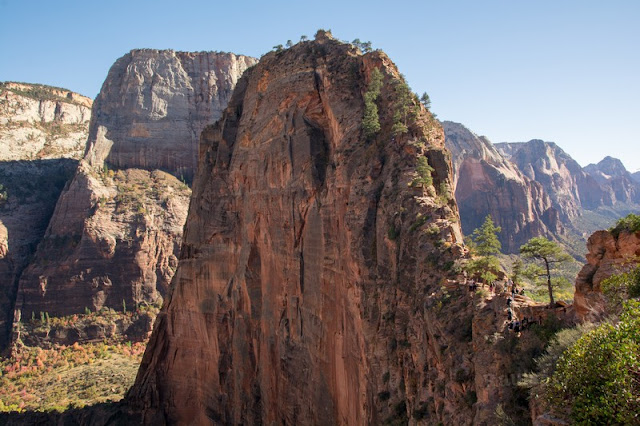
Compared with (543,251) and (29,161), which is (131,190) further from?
(543,251)

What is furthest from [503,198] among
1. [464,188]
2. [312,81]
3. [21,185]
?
[21,185]

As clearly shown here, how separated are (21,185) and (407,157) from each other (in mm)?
110374

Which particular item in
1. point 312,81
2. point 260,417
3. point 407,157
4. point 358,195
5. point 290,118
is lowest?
point 260,417

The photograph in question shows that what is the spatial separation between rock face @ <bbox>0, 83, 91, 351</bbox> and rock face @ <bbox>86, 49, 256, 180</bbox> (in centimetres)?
1539

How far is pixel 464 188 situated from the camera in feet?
488

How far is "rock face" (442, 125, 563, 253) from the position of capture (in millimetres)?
135250

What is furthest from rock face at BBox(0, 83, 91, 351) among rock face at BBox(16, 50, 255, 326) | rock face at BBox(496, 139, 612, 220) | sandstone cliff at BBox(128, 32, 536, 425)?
rock face at BBox(496, 139, 612, 220)

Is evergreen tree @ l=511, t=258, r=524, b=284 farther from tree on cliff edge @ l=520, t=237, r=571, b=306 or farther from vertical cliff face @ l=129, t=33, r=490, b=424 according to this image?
vertical cliff face @ l=129, t=33, r=490, b=424

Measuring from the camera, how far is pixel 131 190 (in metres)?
111

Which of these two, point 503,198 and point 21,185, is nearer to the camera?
point 21,185

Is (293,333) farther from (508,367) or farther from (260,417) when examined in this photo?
(508,367)

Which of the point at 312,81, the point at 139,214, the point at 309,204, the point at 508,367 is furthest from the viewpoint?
the point at 139,214

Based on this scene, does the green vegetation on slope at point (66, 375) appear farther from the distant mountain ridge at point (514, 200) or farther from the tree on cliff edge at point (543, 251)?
the distant mountain ridge at point (514, 200)

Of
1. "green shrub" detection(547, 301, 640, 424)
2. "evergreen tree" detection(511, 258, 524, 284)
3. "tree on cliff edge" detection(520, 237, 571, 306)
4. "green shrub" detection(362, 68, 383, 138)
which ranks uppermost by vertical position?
"green shrub" detection(362, 68, 383, 138)
